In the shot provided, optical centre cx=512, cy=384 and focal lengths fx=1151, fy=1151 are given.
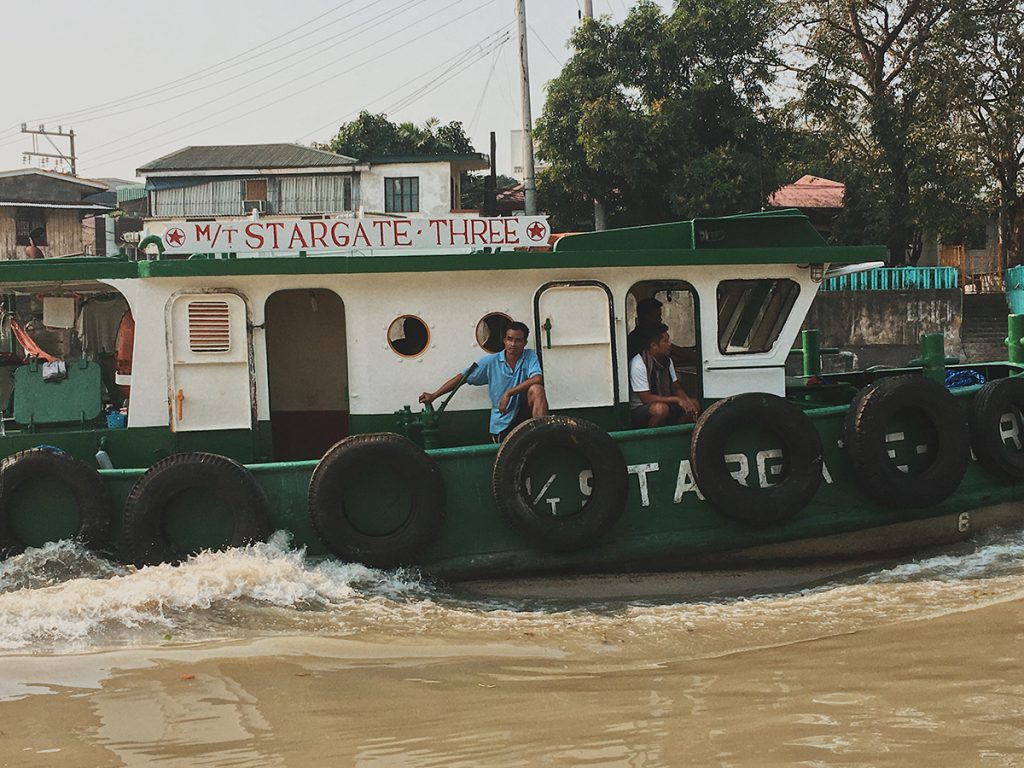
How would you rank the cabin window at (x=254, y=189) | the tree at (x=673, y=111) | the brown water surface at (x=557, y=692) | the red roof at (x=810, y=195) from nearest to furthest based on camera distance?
1. the brown water surface at (x=557, y=692)
2. the tree at (x=673, y=111)
3. the cabin window at (x=254, y=189)
4. the red roof at (x=810, y=195)

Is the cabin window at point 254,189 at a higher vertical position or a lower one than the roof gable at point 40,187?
lower

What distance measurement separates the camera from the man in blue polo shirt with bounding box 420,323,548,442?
6422 millimetres

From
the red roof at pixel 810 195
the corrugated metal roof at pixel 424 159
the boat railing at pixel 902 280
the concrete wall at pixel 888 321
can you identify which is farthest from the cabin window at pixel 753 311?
the corrugated metal roof at pixel 424 159

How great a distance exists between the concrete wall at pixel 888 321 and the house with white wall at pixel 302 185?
30.8 feet

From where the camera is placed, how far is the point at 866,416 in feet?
21.5

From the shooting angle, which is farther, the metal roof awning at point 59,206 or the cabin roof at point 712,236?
the metal roof awning at point 59,206

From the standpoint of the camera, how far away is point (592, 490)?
625 centimetres

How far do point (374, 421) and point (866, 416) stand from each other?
281 cm

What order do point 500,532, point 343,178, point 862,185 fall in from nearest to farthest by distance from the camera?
point 500,532 < point 862,185 < point 343,178

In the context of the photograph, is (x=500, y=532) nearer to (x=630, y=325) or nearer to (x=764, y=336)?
(x=630, y=325)

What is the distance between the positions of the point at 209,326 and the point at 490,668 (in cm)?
269

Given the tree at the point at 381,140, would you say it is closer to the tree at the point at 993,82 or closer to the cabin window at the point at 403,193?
the cabin window at the point at 403,193

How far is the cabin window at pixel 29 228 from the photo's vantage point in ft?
90.0

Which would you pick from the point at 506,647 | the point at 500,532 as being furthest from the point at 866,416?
the point at 506,647
